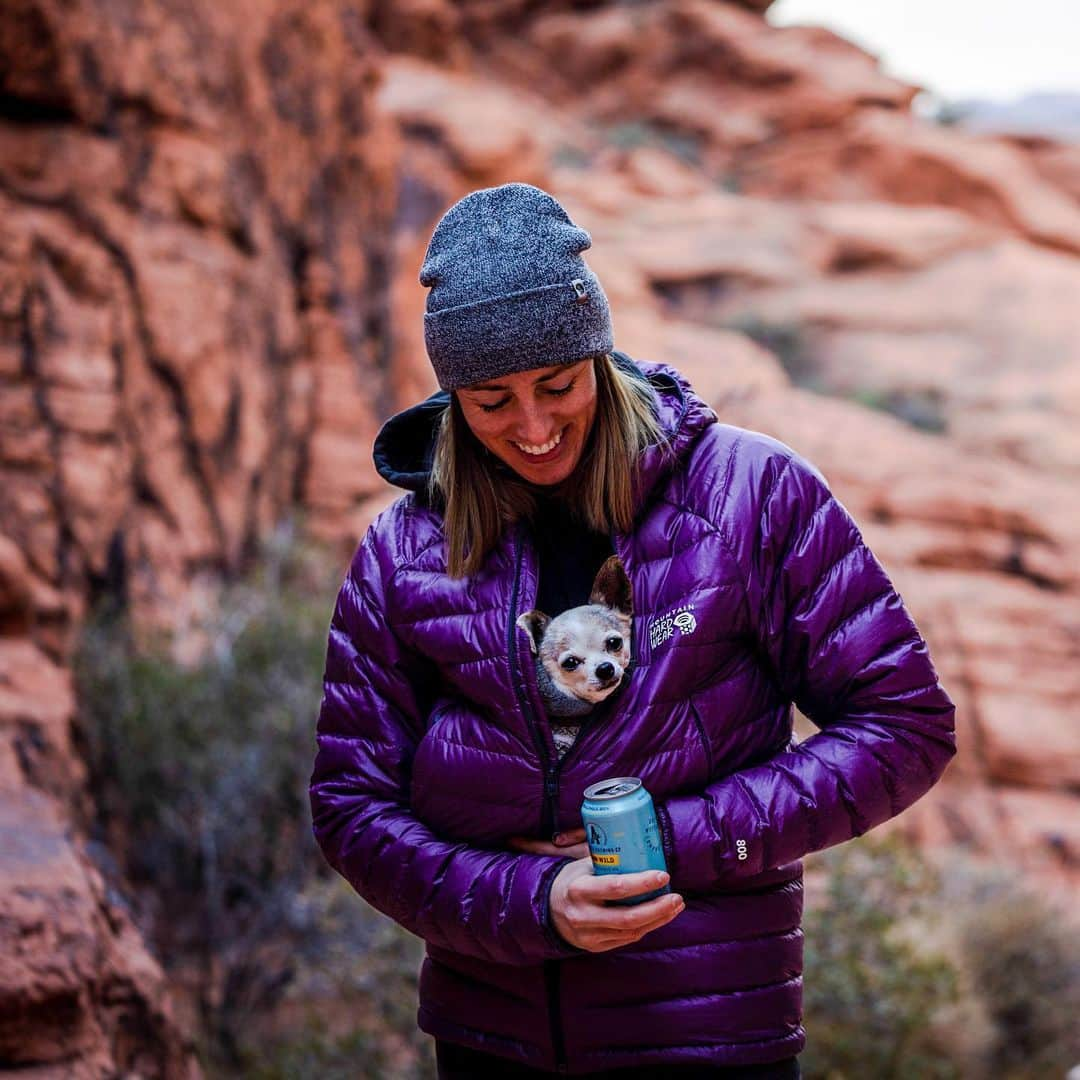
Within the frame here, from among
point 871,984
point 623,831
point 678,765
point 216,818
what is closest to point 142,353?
point 216,818

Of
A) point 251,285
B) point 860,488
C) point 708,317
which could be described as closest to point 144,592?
point 251,285

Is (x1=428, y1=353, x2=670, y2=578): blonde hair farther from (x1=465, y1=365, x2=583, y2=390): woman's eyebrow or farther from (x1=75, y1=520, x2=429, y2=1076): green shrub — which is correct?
(x1=75, y1=520, x2=429, y2=1076): green shrub

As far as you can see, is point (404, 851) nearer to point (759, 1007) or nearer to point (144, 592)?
point (759, 1007)

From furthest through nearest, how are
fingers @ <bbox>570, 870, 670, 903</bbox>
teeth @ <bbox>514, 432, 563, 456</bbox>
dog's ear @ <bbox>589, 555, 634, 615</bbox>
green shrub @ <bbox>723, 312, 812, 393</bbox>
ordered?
1. green shrub @ <bbox>723, 312, 812, 393</bbox>
2. teeth @ <bbox>514, 432, 563, 456</bbox>
3. dog's ear @ <bbox>589, 555, 634, 615</bbox>
4. fingers @ <bbox>570, 870, 670, 903</bbox>

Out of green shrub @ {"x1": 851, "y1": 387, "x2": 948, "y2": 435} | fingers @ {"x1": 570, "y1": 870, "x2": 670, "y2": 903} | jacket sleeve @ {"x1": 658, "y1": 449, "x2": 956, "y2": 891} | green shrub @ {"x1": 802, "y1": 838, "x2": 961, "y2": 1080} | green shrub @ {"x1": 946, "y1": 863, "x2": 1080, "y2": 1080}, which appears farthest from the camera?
green shrub @ {"x1": 851, "y1": 387, "x2": 948, "y2": 435}

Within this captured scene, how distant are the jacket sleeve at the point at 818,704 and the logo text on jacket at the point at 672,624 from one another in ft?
0.31

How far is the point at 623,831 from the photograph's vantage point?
1531mm

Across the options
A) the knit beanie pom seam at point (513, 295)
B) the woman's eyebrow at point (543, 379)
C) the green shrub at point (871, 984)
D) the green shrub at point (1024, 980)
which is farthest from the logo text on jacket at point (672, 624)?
the green shrub at point (1024, 980)

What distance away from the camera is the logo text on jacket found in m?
1.68

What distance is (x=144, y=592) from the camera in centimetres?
695

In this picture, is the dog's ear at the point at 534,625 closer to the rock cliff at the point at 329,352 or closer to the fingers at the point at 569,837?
the fingers at the point at 569,837

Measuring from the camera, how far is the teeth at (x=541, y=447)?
1.83 metres

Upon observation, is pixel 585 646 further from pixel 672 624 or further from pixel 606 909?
pixel 606 909

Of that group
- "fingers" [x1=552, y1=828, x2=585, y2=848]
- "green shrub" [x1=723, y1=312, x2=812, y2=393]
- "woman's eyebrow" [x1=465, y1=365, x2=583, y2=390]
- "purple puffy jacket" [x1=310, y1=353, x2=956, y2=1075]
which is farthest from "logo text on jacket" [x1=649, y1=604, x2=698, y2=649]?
"green shrub" [x1=723, y1=312, x2=812, y2=393]
